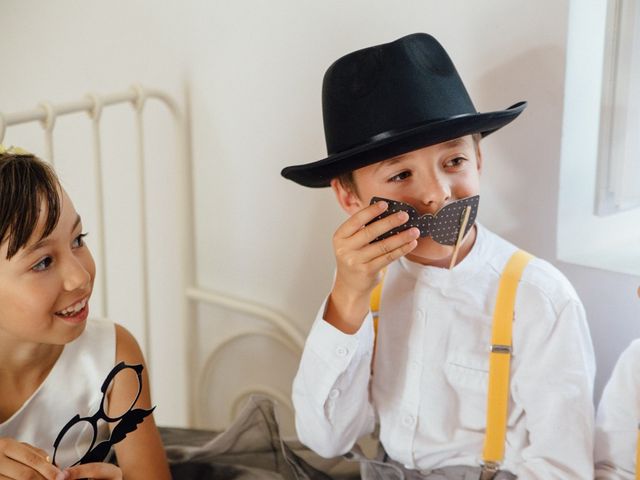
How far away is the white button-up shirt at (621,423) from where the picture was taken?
1138mm

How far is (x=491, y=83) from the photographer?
1.33m

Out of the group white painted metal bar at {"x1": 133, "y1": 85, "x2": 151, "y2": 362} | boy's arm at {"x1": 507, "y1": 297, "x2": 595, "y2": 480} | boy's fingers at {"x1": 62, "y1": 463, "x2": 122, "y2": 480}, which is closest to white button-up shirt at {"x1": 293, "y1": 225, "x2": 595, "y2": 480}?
boy's arm at {"x1": 507, "y1": 297, "x2": 595, "y2": 480}

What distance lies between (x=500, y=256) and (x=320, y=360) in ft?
0.98

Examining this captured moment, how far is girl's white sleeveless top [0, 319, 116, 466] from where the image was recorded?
1207mm

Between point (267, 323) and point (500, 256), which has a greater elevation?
point (500, 256)

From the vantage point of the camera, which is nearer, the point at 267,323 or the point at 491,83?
the point at 491,83

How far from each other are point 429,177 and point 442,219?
60 mm

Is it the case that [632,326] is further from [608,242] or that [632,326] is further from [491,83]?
Answer: [491,83]

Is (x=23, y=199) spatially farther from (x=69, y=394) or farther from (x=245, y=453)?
(x=245, y=453)

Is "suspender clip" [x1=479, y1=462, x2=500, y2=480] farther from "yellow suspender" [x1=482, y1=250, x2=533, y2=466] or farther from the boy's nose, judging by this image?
the boy's nose

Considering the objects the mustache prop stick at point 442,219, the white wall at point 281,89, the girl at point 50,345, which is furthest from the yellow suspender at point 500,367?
the girl at point 50,345

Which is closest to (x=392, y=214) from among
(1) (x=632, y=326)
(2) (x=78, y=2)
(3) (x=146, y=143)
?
(1) (x=632, y=326)

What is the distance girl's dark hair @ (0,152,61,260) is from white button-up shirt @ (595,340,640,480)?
2.57 feet

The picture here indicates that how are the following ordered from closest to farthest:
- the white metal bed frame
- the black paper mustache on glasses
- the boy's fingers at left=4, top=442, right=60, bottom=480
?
1. the boy's fingers at left=4, top=442, right=60, bottom=480
2. the black paper mustache on glasses
3. the white metal bed frame
